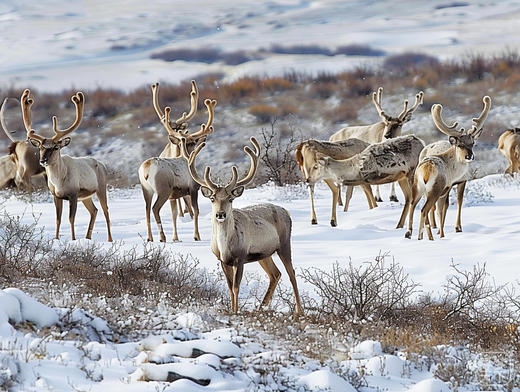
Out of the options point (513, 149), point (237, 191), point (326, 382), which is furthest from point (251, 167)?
point (513, 149)

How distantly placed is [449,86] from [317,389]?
136ft

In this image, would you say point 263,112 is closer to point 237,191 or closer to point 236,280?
point 237,191

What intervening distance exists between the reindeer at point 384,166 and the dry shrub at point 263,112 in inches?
1133

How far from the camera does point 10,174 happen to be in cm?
2031

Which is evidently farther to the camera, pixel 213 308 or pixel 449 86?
pixel 449 86

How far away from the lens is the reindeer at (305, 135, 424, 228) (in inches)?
560

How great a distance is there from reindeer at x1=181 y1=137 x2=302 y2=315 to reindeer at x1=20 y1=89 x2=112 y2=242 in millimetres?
4591

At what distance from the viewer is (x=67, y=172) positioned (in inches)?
527

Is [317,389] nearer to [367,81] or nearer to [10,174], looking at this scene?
[10,174]

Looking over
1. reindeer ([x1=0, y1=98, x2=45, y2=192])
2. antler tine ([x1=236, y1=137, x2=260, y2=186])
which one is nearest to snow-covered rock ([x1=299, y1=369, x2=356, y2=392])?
antler tine ([x1=236, y1=137, x2=260, y2=186])

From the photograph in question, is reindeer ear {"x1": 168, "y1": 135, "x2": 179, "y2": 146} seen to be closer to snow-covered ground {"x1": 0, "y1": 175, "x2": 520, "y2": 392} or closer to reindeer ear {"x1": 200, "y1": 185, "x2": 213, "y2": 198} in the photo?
snow-covered ground {"x1": 0, "y1": 175, "x2": 520, "y2": 392}

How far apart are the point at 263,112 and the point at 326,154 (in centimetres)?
2834

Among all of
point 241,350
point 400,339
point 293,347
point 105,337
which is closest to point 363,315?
point 400,339

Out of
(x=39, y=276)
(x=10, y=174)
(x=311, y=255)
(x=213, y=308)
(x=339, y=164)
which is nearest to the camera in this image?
(x=213, y=308)
